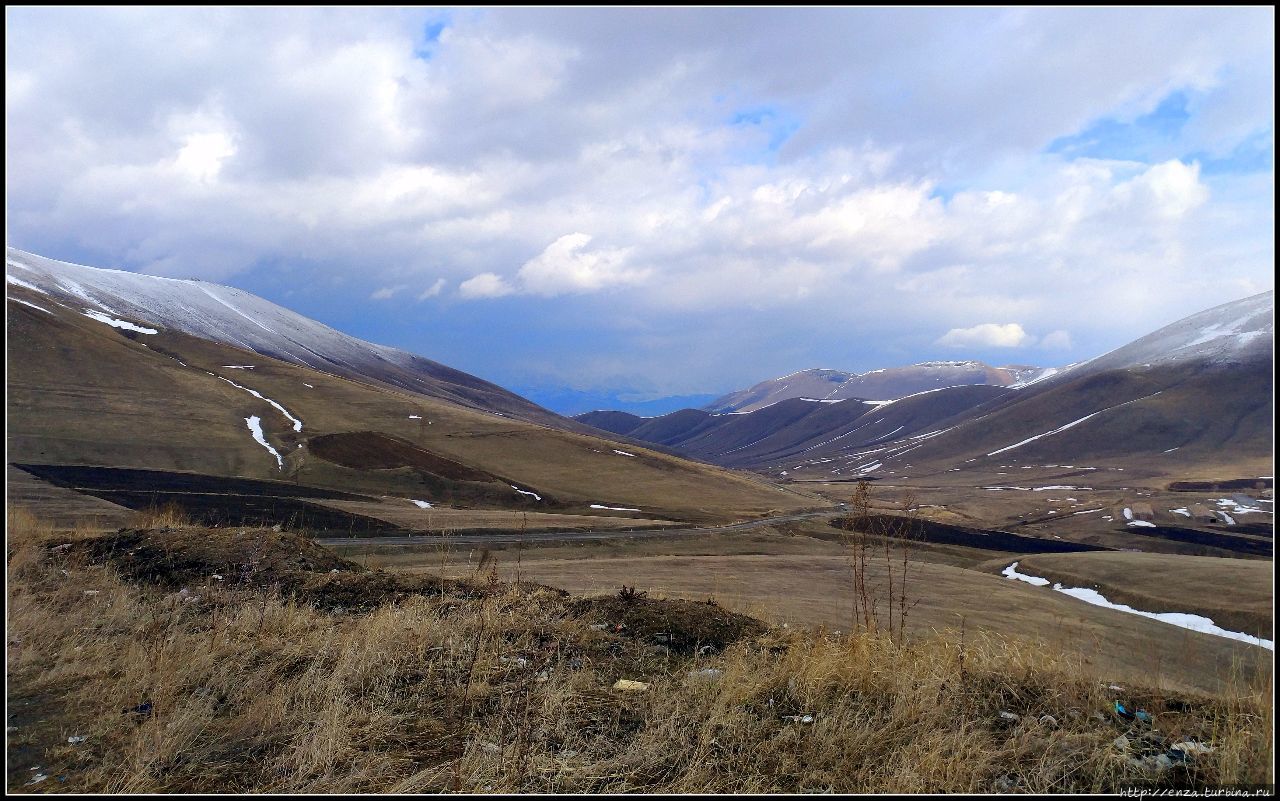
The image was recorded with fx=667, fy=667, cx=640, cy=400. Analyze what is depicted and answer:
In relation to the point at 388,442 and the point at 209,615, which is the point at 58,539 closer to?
the point at 209,615

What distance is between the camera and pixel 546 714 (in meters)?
5.27

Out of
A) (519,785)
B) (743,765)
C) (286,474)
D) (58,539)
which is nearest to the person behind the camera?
(519,785)

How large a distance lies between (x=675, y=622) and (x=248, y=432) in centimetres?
8132

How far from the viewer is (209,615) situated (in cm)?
843

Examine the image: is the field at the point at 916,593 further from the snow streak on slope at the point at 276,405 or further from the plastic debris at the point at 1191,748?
the snow streak on slope at the point at 276,405

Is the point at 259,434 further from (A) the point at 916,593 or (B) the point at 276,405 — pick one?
(A) the point at 916,593

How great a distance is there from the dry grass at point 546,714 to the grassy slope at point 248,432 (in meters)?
64.5

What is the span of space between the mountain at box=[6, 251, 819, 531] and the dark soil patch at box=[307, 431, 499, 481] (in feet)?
0.93

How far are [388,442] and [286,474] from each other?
1406 centimetres

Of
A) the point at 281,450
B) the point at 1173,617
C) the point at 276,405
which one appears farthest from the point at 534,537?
the point at 276,405

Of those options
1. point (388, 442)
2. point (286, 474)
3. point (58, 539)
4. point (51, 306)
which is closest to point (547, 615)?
point (58, 539)

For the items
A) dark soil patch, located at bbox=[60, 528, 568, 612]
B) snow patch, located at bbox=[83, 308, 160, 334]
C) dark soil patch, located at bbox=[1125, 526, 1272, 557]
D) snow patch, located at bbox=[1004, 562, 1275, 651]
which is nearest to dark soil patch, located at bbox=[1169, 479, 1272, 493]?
dark soil patch, located at bbox=[1125, 526, 1272, 557]

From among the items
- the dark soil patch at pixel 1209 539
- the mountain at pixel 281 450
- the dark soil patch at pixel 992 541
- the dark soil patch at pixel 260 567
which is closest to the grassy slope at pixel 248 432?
the mountain at pixel 281 450

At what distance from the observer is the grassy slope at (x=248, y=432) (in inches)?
2586
